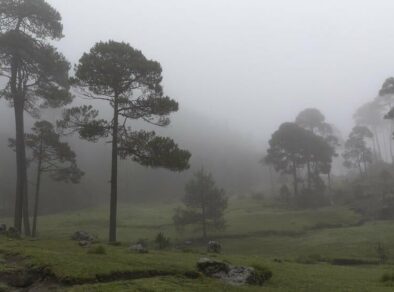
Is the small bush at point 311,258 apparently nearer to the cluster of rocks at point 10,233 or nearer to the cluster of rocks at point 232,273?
the cluster of rocks at point 232,273

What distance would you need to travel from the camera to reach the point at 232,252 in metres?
40.2

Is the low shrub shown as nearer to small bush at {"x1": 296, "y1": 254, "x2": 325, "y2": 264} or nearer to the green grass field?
the green grass field

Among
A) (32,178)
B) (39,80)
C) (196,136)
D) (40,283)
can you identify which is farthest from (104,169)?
(40,283)

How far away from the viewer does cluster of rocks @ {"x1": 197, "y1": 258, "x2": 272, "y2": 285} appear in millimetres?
15336

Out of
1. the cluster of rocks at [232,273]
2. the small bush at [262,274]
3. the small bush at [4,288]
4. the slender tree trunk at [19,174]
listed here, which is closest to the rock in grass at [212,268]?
the cluster of rocks at [232,273]

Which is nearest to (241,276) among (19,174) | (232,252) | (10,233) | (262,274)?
(262,274)

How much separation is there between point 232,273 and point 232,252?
25.2 meters

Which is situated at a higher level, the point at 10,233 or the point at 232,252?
the point at 10,233

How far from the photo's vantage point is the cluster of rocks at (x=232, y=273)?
1534cm

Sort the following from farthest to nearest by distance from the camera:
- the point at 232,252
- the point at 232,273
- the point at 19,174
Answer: the point at 232,252
the point at 19,174
the point at 232,273

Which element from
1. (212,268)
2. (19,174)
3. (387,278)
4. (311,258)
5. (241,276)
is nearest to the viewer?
(241,276)

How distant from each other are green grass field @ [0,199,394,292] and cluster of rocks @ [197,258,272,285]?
0.41 metres

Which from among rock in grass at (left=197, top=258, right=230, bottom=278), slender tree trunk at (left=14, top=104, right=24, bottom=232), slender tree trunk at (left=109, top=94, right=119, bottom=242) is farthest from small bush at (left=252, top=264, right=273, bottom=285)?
slender tree trunk at (left=14, top=104, right=24, bottom=232)

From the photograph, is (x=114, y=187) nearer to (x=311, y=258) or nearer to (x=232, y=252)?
(x=311, y=258)
